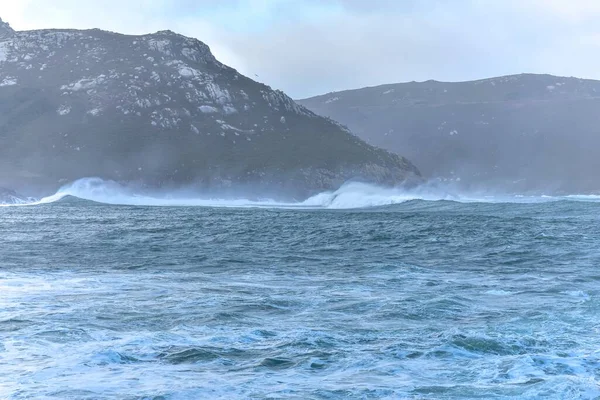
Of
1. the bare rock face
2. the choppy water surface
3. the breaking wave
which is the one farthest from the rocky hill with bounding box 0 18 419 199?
the choppy water surface

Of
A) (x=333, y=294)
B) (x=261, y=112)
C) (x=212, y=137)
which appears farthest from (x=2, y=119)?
(x=333, y=294)

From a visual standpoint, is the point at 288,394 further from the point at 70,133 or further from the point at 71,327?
the point at 70,133

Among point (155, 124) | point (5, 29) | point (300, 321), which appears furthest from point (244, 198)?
point (300, 321)

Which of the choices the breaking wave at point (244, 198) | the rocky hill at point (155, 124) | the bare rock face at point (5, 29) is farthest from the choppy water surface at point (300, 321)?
the bare rock face at point (5, 29)

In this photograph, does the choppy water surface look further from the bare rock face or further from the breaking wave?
the bare rock face

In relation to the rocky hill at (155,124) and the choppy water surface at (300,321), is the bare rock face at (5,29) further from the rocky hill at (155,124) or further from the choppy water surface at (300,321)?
the choppy water surface at (300,321)
